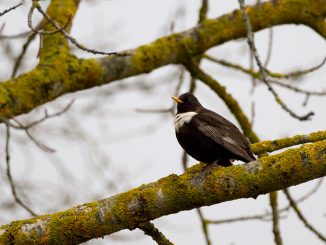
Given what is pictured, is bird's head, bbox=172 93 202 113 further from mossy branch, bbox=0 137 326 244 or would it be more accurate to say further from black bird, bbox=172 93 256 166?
mossy branch, bbox=0 137 326 244

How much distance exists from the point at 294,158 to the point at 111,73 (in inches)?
98.3

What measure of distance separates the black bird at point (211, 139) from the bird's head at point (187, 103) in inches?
17.8

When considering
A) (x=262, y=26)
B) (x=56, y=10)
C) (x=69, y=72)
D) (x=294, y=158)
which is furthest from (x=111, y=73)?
(x=294, y=158)

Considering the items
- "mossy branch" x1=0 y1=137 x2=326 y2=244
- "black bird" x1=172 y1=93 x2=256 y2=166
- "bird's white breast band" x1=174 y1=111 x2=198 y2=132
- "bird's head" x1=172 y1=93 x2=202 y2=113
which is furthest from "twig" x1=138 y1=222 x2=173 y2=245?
"bird's head" x1=172 y1=93 x2=202 y2=113

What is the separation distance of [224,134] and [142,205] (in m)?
1.26

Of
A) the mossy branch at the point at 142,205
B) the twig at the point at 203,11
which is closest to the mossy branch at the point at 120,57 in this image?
the twig at the point at 203,11

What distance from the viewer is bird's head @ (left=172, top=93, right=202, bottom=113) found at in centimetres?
521

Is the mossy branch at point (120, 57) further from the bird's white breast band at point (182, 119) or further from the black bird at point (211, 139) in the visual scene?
the black bird at point (211, 139)

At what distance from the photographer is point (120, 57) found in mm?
5359

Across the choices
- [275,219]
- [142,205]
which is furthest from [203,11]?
[142,205]

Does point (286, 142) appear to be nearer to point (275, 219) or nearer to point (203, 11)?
point (275, 219)

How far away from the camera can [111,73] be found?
17.6ft

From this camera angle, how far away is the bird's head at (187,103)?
17.1 feet

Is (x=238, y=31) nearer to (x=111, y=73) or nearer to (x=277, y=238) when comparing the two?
(x=111, y=73)
